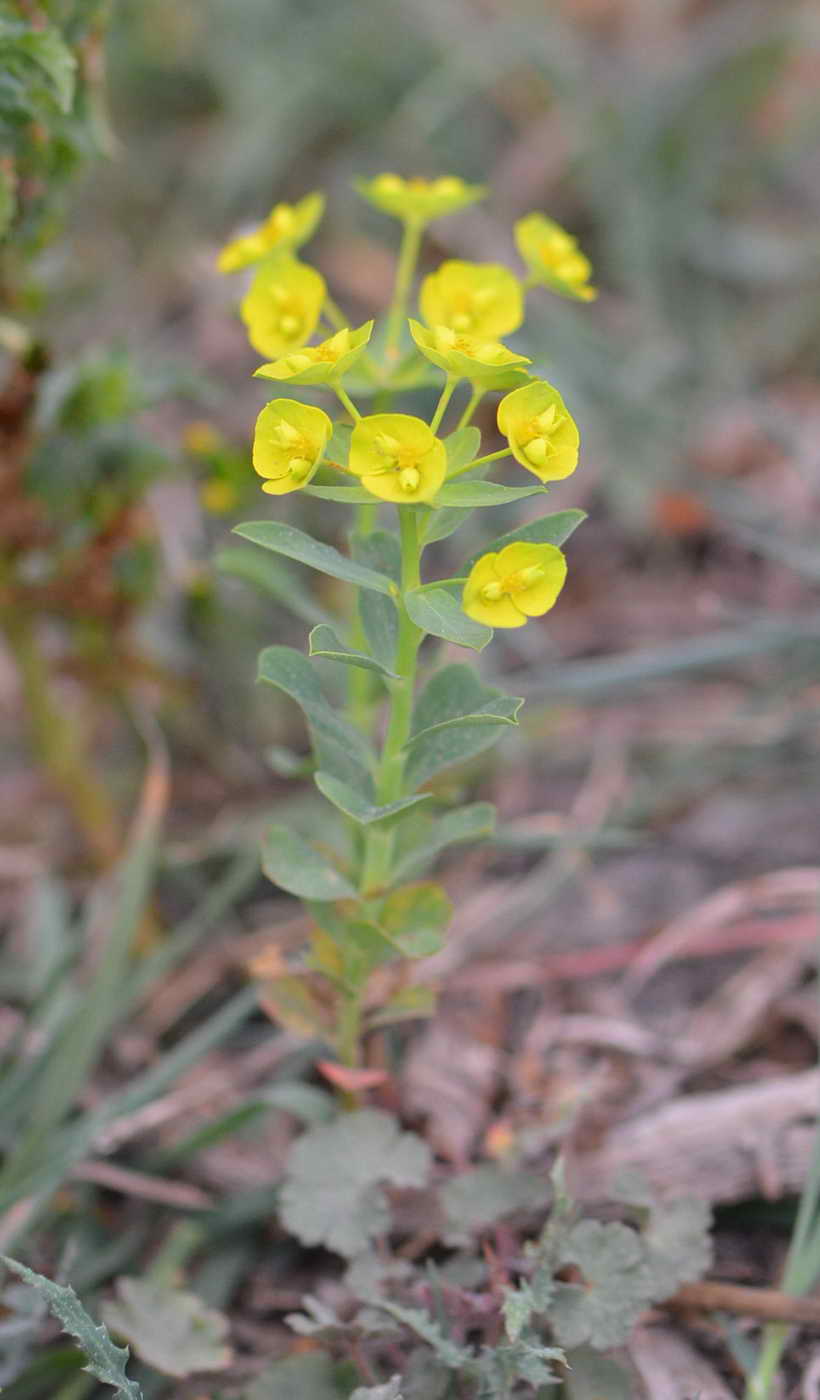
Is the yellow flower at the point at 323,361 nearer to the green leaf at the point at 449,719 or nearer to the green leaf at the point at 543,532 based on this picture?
the green leaf at the point at 543,532

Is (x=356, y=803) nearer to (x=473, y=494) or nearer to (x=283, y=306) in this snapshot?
(x=473, y=494)

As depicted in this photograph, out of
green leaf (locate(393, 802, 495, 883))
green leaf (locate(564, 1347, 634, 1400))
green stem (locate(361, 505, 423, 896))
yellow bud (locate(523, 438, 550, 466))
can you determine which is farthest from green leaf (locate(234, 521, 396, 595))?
green leaf (locate(564, 1347, 634, 1400))

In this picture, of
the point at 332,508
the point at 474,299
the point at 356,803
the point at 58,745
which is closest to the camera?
the point at 356,803

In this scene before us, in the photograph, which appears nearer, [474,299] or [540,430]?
[540,430]

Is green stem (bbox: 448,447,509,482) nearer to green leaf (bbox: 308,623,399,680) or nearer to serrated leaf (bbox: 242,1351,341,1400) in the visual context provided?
green leaf (bbox: 308,623,399,680)

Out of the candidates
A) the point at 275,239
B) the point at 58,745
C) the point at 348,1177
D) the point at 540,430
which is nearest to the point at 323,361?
the point at 540,430

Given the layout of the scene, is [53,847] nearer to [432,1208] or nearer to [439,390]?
[432,1208]

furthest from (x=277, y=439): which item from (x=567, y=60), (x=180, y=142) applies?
(x=180, y=142)

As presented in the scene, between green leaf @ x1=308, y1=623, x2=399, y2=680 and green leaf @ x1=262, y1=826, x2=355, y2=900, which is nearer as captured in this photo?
green leaf @ x1=308, y1=623, x2=399, y2=680
